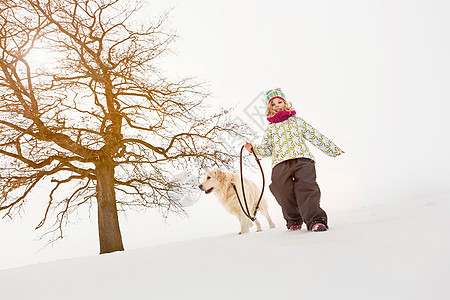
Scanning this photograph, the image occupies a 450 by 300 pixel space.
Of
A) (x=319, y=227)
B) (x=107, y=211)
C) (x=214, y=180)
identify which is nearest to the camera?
(x=319, y=227)

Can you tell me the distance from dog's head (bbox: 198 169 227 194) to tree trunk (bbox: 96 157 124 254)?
2601 mm

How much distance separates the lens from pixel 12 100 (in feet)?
22.2

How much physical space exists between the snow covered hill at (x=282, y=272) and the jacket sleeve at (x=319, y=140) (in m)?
1.42

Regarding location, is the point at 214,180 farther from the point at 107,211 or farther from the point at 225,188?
the point at 107,211

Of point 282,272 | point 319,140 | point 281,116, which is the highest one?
point 281,116

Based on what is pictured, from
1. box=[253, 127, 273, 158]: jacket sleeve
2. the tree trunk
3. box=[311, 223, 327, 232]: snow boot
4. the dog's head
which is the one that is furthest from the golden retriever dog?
the tree trunk

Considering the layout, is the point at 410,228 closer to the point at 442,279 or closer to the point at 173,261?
the point at 442,279

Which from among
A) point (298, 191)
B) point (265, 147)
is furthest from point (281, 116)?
point (298, 191)

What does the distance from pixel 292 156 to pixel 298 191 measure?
1.51 ft

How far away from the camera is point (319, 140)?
4.55m

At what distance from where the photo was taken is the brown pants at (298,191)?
4.12 meters

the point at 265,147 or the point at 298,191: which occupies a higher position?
the point at 265,147

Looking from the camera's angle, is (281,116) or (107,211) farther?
(107,211)

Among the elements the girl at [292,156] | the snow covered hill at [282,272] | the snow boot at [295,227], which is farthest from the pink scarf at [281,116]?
the snow covered hill at [282,272]
